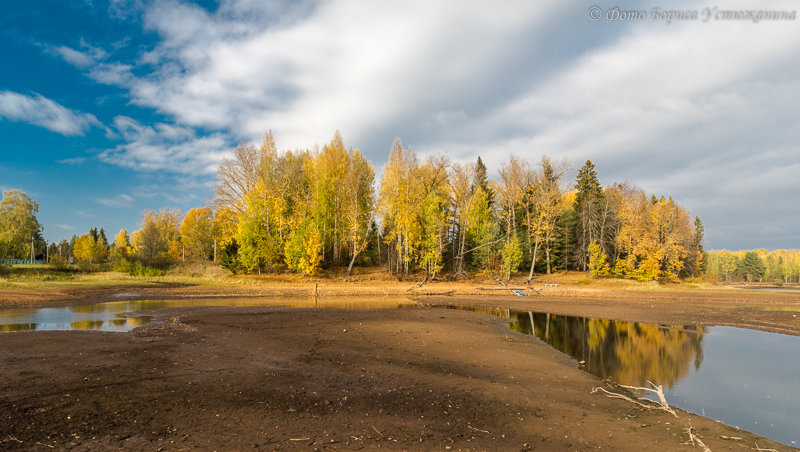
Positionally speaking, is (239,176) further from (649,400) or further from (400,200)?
(649,400)

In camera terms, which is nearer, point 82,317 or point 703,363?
point 703,363

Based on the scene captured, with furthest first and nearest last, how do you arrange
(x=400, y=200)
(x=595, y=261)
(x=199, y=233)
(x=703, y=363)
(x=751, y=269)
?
(x=751, y=269)
(x=199, y=233)
(x=595, y=261)
(x=400, y=200)
(x=703, y=363)

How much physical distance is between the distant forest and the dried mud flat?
30889 millimetres

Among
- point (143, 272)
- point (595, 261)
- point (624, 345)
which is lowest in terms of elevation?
point (624, 345)

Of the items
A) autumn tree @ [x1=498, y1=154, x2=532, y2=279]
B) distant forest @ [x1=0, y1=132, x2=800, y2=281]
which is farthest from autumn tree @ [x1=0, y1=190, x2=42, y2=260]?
autumn tree @ [x1=498, y1=154, x2=532, y2=279]

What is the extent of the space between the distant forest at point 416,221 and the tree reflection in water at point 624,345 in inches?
957

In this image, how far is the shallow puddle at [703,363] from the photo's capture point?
30.1 feet

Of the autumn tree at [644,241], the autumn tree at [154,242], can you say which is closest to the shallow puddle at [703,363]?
the autumn tree at [644,241]

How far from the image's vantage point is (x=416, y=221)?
46375mm

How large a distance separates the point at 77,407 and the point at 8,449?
1672 mm

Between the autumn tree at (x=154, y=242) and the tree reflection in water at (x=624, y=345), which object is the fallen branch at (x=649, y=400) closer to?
the tree reflection in water at (x=624, y=345)

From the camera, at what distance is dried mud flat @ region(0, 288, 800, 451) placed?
20.5ft

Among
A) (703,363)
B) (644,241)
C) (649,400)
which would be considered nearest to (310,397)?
(649,400)

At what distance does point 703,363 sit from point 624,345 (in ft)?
10.2
